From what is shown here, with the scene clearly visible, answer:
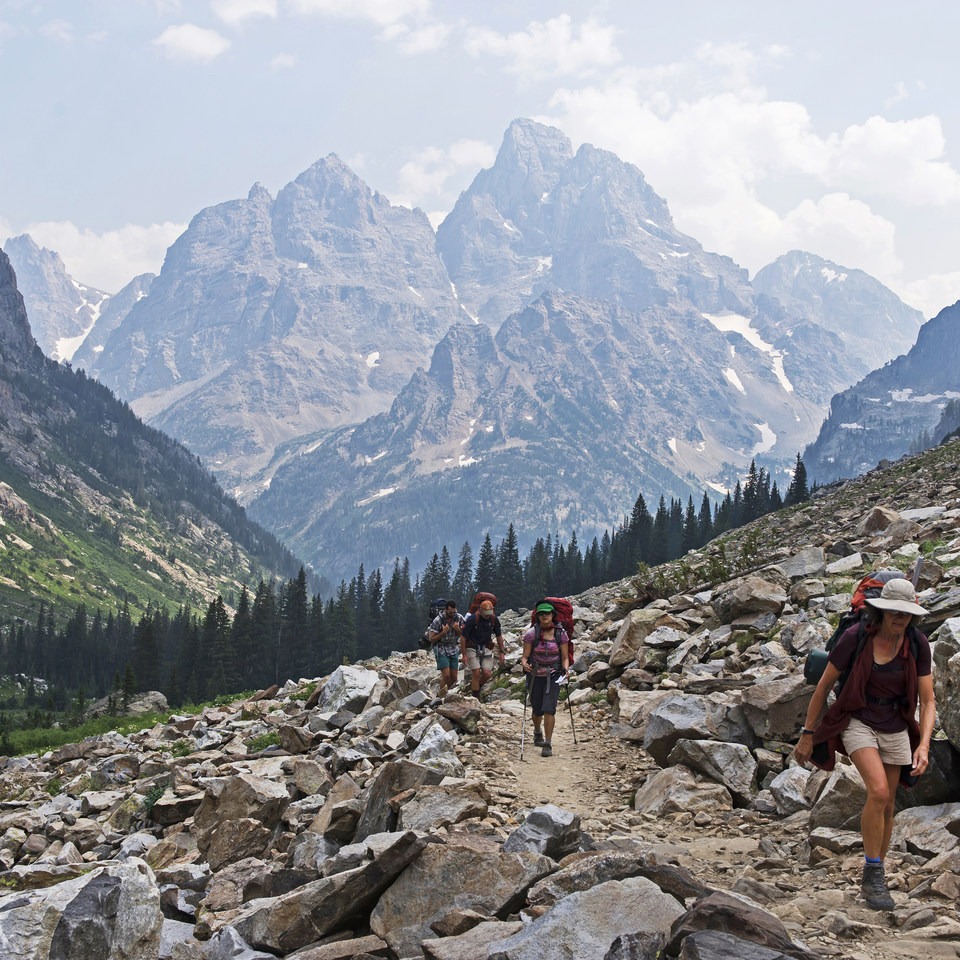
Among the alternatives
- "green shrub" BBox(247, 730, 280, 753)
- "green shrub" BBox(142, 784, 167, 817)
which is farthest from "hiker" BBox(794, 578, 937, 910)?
"green shrub" BBox(247, 730, 280, 753)

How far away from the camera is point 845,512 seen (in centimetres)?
4647

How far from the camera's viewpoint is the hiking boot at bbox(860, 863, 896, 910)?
312 inches

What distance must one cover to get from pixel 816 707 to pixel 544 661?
845cm

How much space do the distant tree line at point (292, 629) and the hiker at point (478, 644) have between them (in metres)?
58.5

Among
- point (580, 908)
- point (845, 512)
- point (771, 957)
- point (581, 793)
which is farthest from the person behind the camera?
point (845, 512)

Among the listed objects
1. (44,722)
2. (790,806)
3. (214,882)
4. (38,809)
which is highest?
(790,806)

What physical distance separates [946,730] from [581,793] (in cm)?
631

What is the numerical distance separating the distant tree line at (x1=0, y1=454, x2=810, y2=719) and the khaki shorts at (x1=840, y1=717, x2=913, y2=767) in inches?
2885

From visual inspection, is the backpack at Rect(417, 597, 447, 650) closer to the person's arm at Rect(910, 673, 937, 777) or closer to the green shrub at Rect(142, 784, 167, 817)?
the green shrub at Rect(142, 784, 167, 817)

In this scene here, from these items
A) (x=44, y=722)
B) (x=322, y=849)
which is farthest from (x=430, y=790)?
(x=44, y=722)

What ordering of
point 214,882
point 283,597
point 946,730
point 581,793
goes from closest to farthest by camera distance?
point 946,730 < point 214,882 < point 581,793 < point 283,597

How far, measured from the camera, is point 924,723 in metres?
8.76

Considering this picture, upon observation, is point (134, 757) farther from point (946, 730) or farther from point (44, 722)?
point (44, 722)

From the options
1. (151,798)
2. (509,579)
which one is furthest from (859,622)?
(509,579)
